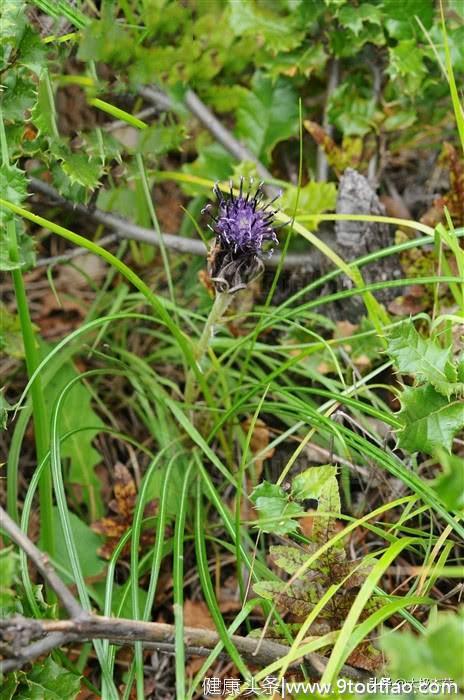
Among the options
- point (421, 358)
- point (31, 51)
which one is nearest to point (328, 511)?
point (421, 358)

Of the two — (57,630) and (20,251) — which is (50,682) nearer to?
(57,630)

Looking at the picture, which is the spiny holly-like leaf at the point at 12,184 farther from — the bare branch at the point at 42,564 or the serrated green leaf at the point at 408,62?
the serrated green leaf at the point at 408,62

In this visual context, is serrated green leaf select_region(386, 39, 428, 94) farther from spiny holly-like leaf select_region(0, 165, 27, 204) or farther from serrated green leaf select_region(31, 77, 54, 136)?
spiny holly-like leaf select_region(0, 165, 27, 204)

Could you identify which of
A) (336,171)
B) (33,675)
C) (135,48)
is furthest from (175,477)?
(135,48)

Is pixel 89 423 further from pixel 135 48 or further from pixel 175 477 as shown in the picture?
pixel 135 48

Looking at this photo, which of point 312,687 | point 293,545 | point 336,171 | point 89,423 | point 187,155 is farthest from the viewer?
point 187,155

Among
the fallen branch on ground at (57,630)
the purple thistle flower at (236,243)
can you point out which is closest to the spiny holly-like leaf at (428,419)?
the purple thistle flower at (236,243)
